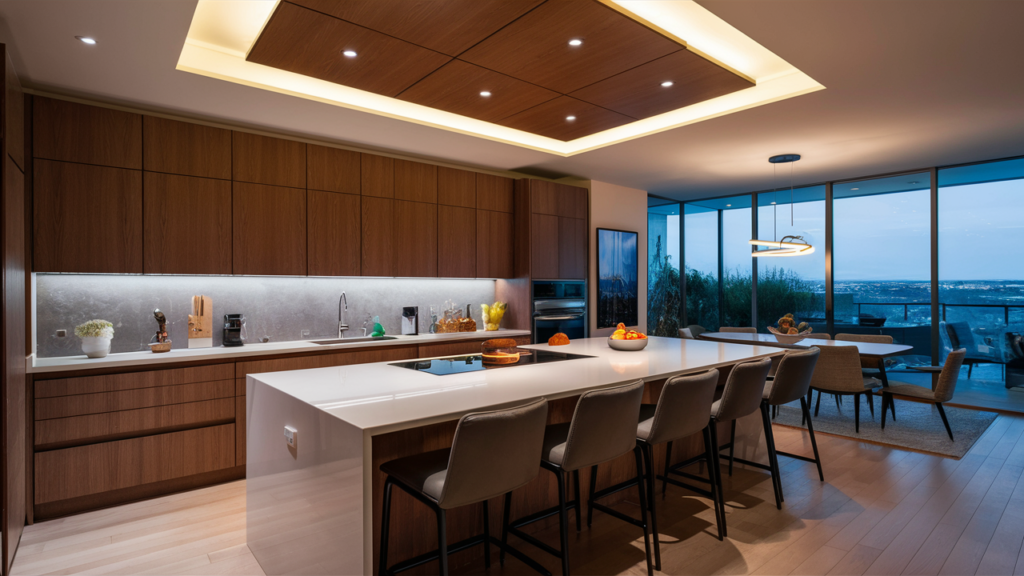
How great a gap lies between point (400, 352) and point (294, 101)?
6.91 ft

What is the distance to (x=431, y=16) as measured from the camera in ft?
8.46

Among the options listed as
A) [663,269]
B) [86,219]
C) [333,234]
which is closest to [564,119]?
[333,234]

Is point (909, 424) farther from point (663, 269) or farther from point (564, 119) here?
point (564, 119)

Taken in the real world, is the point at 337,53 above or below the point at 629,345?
above

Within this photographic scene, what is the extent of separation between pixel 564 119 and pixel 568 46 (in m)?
1.34

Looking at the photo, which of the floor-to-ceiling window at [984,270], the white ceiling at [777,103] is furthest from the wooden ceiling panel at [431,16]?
the floor-to-ceiling window at [984,270]

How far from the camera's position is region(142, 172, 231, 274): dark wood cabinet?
363 centimetres

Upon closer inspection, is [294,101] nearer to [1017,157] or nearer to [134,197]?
[134,197]

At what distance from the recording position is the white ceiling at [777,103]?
8.13ft

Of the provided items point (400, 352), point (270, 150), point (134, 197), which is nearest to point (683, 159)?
point (400, 352)

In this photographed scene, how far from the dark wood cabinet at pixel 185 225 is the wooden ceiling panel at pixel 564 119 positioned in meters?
2.28

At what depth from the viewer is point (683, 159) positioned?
5309 mm

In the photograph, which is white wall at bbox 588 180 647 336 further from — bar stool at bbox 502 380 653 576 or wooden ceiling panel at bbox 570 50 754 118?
bar stool at bbox 502 380 653 576

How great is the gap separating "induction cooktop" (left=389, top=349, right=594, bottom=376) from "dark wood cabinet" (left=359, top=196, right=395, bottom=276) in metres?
1.85
